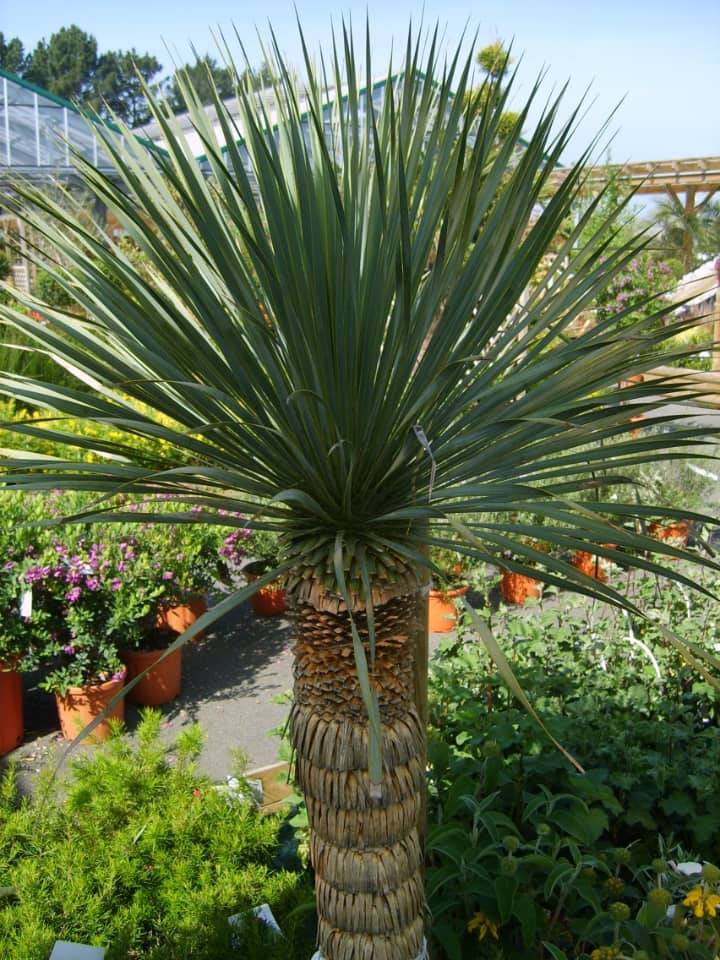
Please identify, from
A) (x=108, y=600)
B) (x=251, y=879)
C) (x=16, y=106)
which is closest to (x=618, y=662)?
(x=251, y=879)

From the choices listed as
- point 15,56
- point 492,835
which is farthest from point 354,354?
point 15,56

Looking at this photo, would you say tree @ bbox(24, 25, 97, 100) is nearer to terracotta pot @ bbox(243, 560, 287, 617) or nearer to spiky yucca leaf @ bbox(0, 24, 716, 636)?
terracotta pot @ bbox(243, 560, 287, 617)

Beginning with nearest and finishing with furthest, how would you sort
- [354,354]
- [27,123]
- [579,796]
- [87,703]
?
[354,354], [579,796], [87,703], [27,123]

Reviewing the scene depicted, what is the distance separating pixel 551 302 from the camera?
5.13ft

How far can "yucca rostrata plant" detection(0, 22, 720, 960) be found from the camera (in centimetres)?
135

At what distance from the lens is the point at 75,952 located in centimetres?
186

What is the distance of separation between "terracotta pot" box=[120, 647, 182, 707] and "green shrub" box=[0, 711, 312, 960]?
4.27 ft

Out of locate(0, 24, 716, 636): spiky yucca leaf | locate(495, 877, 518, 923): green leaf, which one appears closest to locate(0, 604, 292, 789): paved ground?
locate(495, 877, 518, 923): green leaf

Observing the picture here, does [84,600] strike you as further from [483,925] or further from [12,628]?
[483,925]

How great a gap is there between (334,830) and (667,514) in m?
0.84

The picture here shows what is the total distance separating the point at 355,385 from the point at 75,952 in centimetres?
145

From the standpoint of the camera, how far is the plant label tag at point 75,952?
1.85 metres

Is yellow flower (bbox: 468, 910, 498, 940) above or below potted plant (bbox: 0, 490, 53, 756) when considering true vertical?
below

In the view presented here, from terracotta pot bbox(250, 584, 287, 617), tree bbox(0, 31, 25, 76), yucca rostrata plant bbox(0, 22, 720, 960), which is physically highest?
tree bbox(0, 31, 25, 76)
